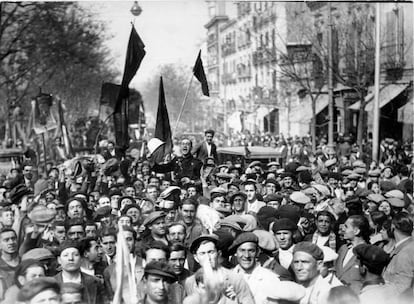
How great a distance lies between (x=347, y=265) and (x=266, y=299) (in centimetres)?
128

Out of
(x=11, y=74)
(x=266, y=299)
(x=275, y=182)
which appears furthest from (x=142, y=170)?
(x=11, y=74)

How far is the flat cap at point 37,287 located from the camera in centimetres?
484

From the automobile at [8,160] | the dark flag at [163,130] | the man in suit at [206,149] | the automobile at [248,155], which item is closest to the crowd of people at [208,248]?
the dark flag at [163,130]

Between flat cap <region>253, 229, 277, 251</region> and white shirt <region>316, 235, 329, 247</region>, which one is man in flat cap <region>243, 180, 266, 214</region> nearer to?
white shirt <region>316, 235, 329, 247</region>

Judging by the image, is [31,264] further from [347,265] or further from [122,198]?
[122,198]

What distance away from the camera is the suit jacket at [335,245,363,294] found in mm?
5895

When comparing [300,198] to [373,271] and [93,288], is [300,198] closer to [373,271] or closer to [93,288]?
[373,271]

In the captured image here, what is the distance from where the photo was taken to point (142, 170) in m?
13.9

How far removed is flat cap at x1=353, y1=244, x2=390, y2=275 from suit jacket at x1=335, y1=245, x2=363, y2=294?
0.18 m

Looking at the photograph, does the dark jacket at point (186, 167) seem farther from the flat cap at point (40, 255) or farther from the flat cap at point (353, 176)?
the flat cap at point (40, 255)

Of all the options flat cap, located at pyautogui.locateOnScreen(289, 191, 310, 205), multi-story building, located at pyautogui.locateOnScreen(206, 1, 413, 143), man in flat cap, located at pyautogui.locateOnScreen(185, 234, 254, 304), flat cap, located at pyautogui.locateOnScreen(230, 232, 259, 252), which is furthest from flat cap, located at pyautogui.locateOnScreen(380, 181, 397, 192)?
multi-story building, located at pyautogui.locateOnScreen(206, 1, 413, 143)

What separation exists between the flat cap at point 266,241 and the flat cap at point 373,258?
35.4 inches

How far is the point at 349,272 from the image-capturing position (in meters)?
6.20

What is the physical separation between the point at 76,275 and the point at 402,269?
2.68 m
